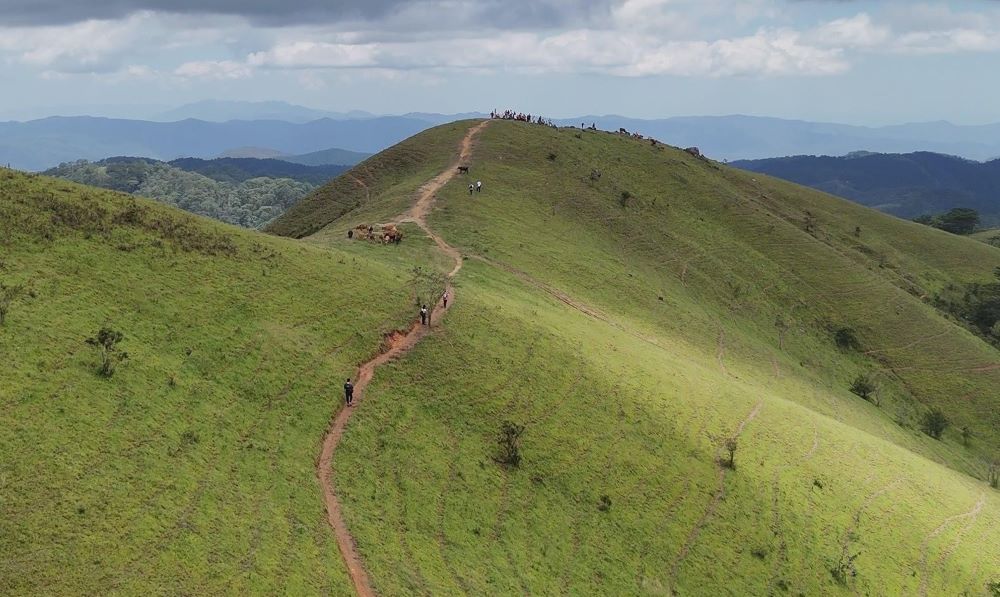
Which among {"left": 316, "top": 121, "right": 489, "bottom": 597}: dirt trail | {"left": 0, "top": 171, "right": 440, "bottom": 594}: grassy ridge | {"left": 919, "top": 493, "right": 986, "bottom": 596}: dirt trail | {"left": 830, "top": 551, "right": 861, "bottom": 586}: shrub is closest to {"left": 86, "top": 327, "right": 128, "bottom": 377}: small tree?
{"left": 0, "top": 171, "right": 440, "bottom": 594}: grassy ridge

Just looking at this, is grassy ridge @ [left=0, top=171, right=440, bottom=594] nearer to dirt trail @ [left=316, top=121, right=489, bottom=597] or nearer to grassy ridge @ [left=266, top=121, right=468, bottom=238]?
dirt trail @ [left=316, top=121, right=489, bottom=597]

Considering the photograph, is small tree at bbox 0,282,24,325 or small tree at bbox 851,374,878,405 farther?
small tree at bbox 851,374,878,405

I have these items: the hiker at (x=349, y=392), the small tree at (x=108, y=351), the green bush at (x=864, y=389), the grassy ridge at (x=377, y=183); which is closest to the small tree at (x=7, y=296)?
the small tree at (x=108, y=351)

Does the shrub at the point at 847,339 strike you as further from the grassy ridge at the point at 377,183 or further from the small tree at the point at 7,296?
the small tree at the point at 7,296

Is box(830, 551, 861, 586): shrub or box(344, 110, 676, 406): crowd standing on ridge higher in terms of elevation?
box(344, 110, 676, 406): crowd standing on ridge

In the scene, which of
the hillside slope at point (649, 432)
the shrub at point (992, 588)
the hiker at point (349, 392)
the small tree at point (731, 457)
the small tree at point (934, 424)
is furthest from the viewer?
the small tree at point (934, 424)

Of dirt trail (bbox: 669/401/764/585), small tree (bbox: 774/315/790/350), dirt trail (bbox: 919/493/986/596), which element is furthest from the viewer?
small tree (bbox: 774/315/790/350)

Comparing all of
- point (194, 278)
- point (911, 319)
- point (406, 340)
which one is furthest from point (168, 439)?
point (911, 319)
